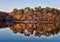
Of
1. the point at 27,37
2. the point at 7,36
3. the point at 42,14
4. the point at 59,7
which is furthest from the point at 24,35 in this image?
the point at 59,7

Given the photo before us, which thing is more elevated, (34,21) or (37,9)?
(37,9)

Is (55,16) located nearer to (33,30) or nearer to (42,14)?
(42,14)

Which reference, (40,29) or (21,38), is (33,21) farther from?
(21,38)

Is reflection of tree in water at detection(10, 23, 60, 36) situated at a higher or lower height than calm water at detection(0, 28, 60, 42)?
higher

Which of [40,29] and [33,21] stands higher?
[33,21]

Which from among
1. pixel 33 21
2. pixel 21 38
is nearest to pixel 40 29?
pixel 33 21

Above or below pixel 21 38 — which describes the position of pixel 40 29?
above

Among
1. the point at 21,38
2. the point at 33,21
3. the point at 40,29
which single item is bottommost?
the point at 21,38

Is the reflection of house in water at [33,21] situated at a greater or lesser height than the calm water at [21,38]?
greater

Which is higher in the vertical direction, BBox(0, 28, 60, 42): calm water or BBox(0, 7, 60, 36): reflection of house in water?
BBox(0, 7, 60, 36): reflection of house in water

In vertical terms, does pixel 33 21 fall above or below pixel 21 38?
above

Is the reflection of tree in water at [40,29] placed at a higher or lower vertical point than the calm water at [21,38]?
higher
